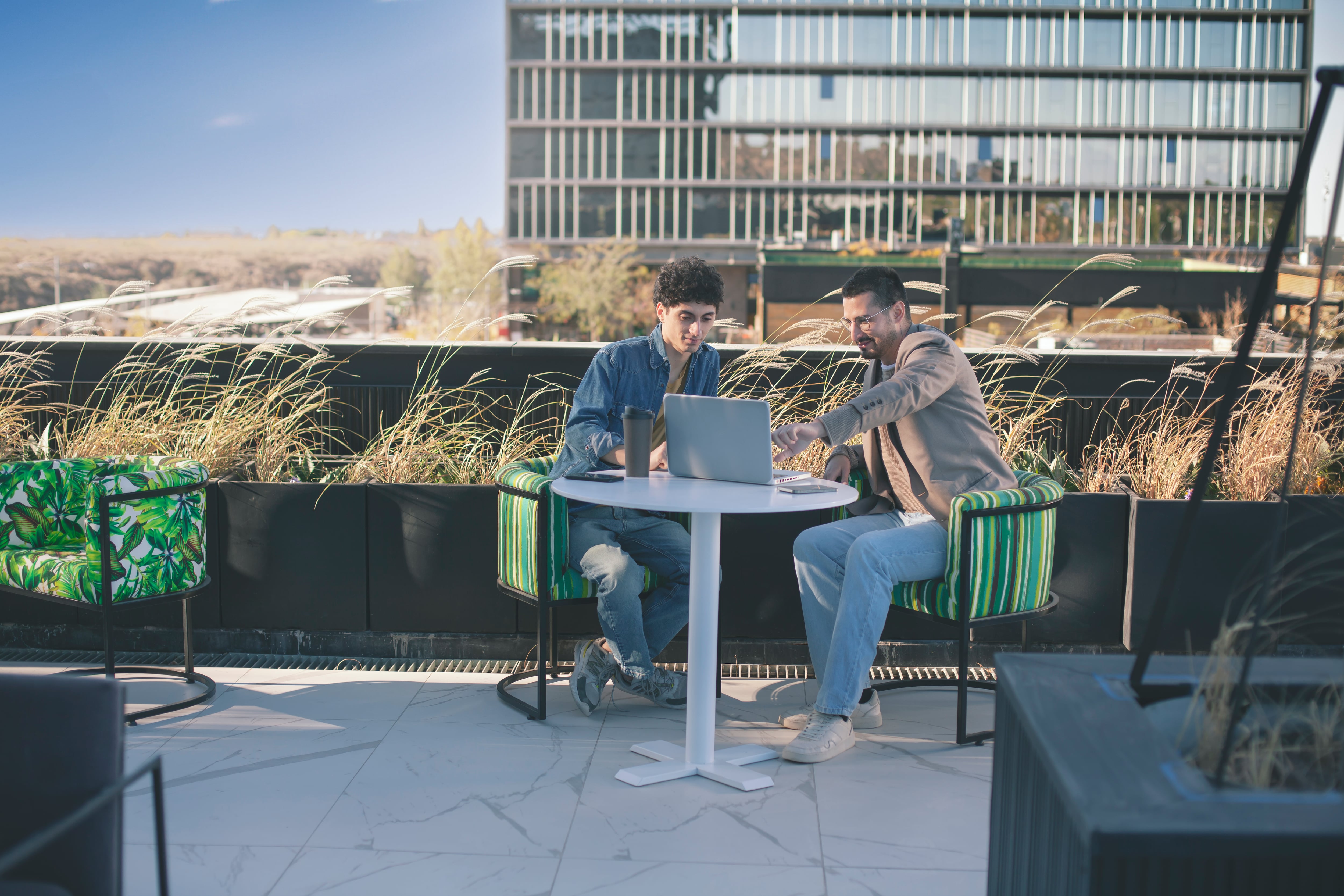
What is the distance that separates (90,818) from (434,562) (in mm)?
2251

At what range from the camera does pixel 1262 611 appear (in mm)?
1185

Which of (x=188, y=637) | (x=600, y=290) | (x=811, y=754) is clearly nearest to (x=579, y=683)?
(x=811, y=754)

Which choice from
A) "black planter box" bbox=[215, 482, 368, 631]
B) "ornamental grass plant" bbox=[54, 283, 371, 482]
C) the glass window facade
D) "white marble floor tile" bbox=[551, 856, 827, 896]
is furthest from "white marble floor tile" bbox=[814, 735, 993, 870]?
the glass window facade

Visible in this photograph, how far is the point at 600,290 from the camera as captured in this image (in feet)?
153

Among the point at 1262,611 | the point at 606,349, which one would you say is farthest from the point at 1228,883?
the point at 606,349

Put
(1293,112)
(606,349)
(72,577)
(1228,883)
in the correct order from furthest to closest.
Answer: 1. (1293,112)
2. (606,349)
3. (72,577)
4. (1228,883)

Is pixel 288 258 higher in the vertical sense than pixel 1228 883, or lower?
higher

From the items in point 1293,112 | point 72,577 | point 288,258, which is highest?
point 1293,112

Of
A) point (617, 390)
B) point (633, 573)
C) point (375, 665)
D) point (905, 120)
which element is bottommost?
point (375, 665)


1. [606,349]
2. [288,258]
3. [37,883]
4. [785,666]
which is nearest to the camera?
[37,883]

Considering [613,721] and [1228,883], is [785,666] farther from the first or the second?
[1228,883]

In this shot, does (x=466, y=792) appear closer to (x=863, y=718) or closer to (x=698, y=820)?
(x=698, y=820)

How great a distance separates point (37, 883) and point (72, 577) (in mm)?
1875

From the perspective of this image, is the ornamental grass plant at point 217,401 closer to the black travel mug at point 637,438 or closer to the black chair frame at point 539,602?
the black chair frame at point 539,602
